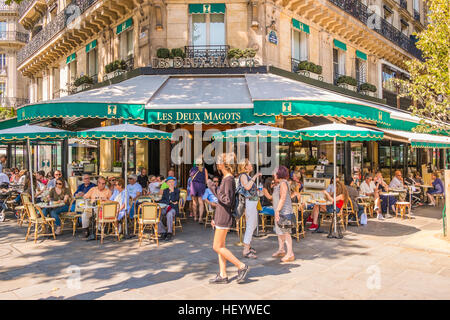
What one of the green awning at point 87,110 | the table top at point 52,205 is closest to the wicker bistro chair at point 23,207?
the table top at point 52,205

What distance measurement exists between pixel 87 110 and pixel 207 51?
494 cm

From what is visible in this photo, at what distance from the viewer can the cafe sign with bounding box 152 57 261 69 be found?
11469mm

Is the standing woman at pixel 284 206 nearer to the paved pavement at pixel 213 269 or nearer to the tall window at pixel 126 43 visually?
the paved pavement at pixel 213 269

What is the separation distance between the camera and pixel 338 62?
15.5 meters

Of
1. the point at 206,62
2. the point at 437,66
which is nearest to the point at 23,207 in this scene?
the point at 206,62

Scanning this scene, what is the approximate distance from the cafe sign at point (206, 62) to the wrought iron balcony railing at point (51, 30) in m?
4.95

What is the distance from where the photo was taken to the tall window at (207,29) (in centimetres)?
1190

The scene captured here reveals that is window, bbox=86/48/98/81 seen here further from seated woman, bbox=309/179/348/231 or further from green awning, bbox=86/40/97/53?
seated woman, bbox=309/179/348/231

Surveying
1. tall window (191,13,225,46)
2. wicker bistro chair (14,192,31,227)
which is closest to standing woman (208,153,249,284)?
wicker bistro chair (14,192,31,227)

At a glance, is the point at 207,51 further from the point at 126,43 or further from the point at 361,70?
the point at 361,70

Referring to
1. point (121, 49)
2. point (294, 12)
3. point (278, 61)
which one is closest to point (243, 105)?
point (278, 61)

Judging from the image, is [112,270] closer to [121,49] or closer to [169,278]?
[169,278]

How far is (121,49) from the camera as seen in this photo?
44.7 ft

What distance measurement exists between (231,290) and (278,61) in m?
9.49
